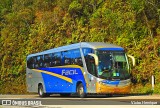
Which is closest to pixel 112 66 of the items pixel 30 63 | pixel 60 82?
pixel 60 82

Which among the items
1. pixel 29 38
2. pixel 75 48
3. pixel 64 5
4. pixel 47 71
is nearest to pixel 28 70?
pixel 47 71

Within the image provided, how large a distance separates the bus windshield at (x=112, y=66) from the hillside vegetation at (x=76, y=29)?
17.8 feet

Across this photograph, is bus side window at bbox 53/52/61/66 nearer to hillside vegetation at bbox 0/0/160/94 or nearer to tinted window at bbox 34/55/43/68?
tinted window at bbox 34/55/43/68

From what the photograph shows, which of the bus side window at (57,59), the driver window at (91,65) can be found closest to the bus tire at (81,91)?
the driver window at (91,65)

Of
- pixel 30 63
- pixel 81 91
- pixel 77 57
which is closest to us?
pixel 81 91

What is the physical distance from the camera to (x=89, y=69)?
26422 millimetres

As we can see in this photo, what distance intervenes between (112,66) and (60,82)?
583 cm

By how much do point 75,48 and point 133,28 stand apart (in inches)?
398

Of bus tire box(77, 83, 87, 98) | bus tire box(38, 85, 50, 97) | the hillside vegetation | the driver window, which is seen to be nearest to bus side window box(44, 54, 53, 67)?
bus tire box(38, 85, 50, 97)

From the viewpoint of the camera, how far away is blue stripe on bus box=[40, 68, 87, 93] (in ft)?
91.4

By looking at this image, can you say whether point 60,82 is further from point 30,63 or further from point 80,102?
point 80,102

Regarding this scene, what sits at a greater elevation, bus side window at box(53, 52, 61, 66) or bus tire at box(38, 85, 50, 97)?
bus side window at box(53, 52, 61, 66)

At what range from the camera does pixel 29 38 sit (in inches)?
2061

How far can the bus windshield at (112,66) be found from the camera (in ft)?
84.8
